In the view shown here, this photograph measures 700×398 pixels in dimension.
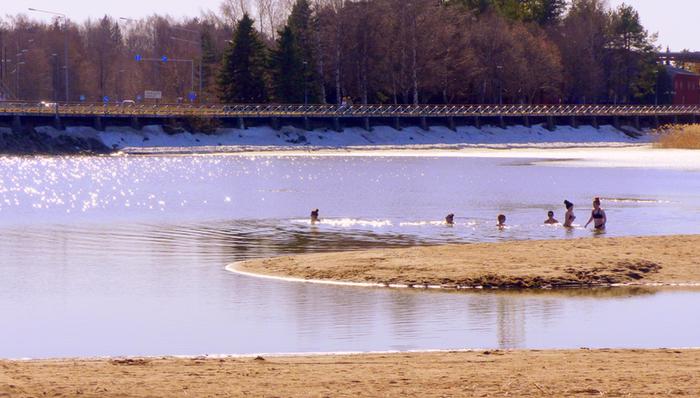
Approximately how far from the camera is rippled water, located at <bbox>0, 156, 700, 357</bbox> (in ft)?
57.0

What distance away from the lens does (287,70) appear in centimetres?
10894

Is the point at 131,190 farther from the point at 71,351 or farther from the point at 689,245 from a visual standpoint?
the point at 71,351

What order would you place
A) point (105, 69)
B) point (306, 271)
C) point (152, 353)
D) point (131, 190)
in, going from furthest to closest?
point (105, 69) → point (131, 190) → point (306, 271) → point (152, 353)

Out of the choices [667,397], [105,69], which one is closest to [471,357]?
[667,397]

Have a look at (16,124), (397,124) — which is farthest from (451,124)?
(16,124)

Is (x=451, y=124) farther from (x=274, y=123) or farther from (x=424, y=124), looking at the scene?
(x=274, y=123)

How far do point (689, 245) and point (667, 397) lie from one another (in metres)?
15.2

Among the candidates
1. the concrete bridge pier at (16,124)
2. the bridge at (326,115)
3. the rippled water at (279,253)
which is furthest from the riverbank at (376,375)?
the bridge at (326,115)

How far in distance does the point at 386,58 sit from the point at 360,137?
43.7ft

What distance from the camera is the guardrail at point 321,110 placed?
97.0 metres

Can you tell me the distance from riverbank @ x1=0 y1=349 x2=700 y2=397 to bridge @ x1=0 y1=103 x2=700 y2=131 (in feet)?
261

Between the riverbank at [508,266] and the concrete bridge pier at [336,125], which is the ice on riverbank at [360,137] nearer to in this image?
the concrete bridge pier at [336,125]

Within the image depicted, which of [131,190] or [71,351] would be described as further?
[131,190]

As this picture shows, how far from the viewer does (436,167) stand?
74.4m
